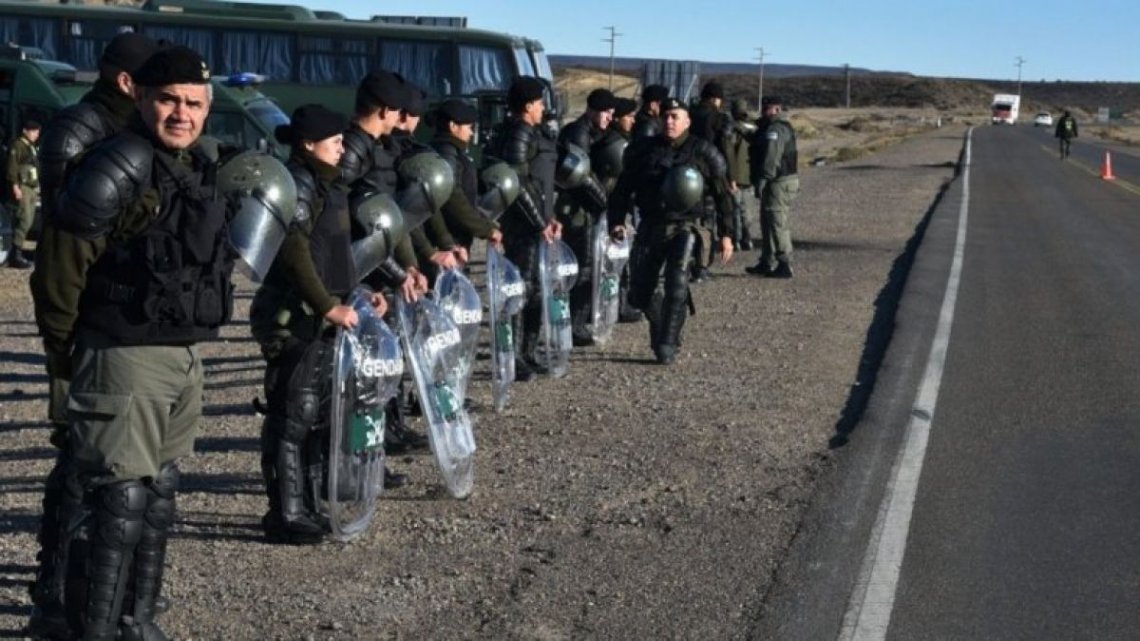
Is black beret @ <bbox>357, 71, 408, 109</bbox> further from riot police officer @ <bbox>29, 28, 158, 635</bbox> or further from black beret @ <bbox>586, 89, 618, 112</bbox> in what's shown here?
black beret @ <bbox>586, 89, 618, 112</bbox>

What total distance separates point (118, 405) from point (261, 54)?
27787 mm

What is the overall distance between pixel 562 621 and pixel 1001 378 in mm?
6366

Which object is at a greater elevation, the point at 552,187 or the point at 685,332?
the point at 552,187

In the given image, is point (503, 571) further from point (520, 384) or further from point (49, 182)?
point (520, 384)

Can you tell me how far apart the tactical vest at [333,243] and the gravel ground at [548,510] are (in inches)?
40.2

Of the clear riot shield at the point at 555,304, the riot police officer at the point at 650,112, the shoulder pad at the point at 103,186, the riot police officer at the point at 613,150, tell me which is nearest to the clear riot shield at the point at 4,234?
the riot police officer at the point at 650,112

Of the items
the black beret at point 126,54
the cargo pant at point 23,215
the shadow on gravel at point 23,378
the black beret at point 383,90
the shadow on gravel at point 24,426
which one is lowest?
the cargo pant at point 23,215

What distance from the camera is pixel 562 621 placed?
20.2 ft

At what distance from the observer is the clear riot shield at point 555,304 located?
1131cm

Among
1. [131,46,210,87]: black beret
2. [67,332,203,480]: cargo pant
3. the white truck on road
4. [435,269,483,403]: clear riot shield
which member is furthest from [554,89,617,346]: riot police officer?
the white truck on road

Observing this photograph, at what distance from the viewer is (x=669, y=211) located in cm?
1208

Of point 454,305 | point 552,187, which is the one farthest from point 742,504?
point 552,187

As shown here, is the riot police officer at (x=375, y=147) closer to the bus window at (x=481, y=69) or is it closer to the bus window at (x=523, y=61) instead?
the bus window at (x=523, y=61)

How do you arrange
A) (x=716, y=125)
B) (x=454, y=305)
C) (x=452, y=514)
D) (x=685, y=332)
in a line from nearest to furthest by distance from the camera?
(x=452, y=514)
(x=454, y=305)
(x=685, y=332)
(x=716, y=125)
